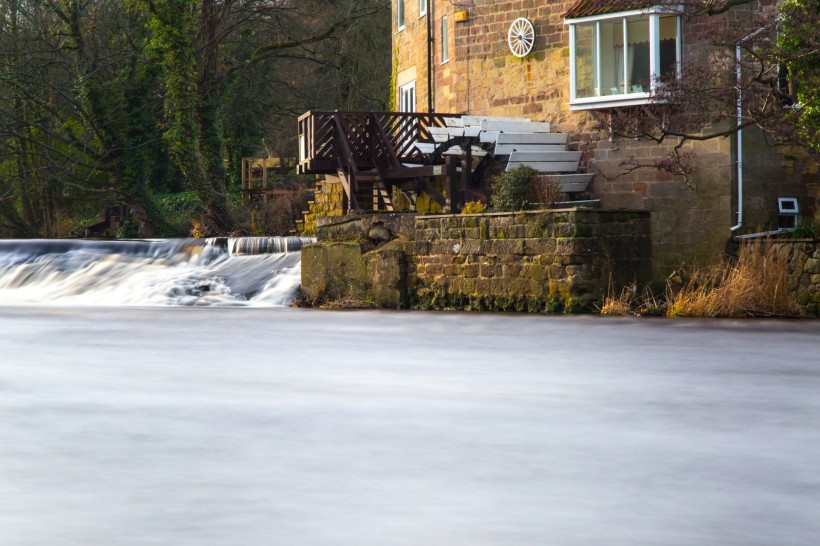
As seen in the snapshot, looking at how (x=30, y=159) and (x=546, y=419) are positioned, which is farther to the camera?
(x=30, y=159)

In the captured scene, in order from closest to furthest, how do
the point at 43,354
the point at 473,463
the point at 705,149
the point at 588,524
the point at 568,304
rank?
the point at 588,524 < the point at 473,463 < the point at 43,354 < the point at 568,304 < the point at 705,149

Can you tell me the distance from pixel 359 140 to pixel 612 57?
5.82 metres

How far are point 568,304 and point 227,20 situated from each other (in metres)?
24.0

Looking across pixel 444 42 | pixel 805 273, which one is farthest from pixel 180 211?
pixel 805 273

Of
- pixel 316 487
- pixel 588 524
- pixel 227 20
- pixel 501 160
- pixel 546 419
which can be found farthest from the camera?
pixel 227 20

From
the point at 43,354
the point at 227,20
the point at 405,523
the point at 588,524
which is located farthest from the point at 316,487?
the point at 227,20

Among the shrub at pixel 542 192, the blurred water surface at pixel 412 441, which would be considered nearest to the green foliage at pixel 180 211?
the shrub at pixel 542 192

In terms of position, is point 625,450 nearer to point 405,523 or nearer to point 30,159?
point 405,523

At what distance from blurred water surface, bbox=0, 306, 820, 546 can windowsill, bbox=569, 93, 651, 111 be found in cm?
799

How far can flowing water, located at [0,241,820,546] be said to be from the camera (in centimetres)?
521

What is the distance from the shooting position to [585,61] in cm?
2217

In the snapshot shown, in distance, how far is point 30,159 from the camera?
140 ft

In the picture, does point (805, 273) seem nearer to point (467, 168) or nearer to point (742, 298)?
point (742, 298)

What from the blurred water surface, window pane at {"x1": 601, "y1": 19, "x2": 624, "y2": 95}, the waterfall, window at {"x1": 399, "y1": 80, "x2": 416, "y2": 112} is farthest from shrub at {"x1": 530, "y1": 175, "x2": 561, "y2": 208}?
window at {"x1": 399, "y1": 80, "x2": 416, "y2": 112}
